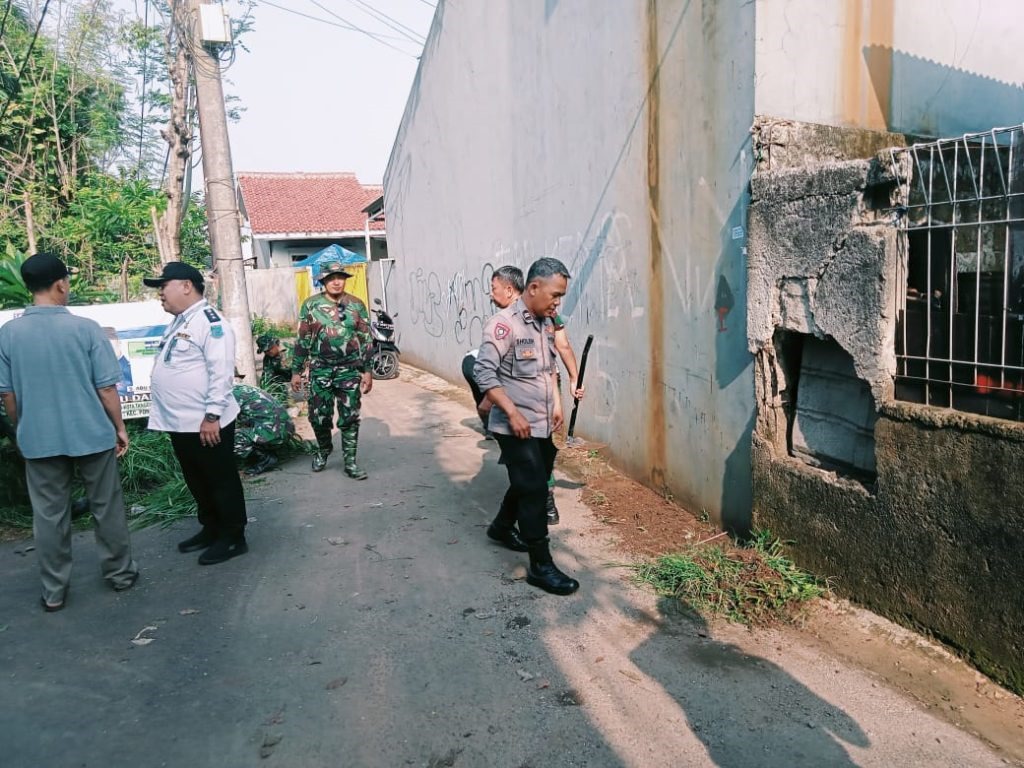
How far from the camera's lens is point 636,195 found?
198 inches

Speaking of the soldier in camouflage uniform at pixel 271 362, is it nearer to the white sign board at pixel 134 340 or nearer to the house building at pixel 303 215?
the white sign board at pixel 134 340

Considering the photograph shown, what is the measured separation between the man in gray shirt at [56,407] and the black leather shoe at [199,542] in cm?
69

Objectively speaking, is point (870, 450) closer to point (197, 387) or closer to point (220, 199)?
point (197, 387)

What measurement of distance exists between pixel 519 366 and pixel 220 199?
15.7ft

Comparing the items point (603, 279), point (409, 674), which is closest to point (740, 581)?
point (409, 674)

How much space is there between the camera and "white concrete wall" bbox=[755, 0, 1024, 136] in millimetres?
3734

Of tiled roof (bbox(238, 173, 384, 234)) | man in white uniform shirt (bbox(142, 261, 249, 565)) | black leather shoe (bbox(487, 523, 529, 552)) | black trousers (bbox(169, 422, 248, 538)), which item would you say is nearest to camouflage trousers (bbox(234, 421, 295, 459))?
black trousers (bbox(169, 422, 248, 538))

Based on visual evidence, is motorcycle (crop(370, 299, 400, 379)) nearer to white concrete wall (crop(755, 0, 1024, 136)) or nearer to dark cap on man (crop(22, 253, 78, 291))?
dark cap on man (crop(22, 253, 78, 291))

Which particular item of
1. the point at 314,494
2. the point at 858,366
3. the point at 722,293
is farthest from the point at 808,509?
the point at 314,494

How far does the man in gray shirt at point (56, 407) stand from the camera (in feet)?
11.1

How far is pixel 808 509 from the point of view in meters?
3.44

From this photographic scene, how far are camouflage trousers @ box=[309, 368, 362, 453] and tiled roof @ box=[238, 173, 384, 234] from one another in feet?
60.3

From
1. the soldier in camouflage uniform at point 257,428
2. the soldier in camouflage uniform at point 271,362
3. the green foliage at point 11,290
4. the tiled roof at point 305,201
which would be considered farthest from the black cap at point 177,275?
the tiled roof at point 305,201

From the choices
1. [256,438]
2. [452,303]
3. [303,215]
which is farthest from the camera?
[303,215]
